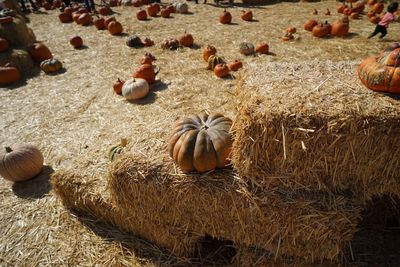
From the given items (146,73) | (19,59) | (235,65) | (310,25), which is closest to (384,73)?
(235,65)

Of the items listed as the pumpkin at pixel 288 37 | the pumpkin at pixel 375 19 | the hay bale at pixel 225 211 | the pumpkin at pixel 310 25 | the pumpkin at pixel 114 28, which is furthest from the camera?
the pumpkin at pixel 114 28

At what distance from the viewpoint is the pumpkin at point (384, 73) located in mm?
2666

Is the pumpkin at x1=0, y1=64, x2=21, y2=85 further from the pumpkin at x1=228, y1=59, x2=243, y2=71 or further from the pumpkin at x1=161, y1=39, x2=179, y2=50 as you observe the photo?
the pumpkin at x1=228, y1=59, x2=243, y2=71

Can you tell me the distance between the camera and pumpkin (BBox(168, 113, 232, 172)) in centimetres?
312

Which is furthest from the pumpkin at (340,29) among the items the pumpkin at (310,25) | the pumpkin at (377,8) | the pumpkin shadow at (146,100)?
the pumpkin shadow at (146,100)

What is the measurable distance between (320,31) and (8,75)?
8.80 meters

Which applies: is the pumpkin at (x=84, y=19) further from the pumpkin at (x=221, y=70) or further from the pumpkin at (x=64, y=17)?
the pumpkin at (x=221, y=70)

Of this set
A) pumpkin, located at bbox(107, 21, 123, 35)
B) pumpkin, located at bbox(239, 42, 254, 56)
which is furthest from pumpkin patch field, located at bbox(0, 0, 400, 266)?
pumpkin, located at bbox(107, 21, 123, 35)

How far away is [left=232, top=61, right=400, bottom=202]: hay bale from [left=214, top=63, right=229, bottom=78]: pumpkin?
4.01 metres

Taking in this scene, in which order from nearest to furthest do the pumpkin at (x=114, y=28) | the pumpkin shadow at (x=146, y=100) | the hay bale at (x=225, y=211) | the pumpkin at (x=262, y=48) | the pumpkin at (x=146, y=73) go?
1. the hay bale at (x=225, y=211)
2. the pumpkin shadow at (x=146, y=100)
3. the pumpkin at (x=146, y=73)
4. the pumpkin at (x=262, y=48)
5. the pumpkin at (x=114, y=28)

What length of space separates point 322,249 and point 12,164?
4.47 meters

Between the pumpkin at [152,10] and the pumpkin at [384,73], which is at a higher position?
the pumpkin at [384,73]

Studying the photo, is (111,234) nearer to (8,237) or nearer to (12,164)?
(8,237)

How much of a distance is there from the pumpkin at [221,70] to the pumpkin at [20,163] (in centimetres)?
415
